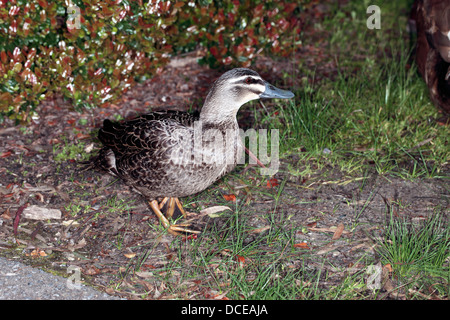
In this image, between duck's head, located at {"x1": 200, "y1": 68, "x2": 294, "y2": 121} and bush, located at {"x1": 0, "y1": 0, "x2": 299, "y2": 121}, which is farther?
bush, located at {"x1": 0, "y1": 0, "x2": 299, "y2": 121}

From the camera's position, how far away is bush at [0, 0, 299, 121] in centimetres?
509

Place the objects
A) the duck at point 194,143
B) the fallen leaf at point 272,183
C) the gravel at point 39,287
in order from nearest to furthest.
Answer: the gravel at point 39,287, the duck at point 194,143, the fallen leaf at point 272,183

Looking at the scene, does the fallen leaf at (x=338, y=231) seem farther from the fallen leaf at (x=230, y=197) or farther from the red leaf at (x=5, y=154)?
the red leaf at (x=5, y=154)

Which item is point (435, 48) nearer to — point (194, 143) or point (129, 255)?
point (194, 143)

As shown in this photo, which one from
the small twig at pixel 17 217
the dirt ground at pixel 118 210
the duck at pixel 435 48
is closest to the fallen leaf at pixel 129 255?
the dirt ground at pixel 118 210

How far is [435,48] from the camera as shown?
17.5 feet

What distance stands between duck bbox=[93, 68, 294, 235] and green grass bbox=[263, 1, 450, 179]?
1.20 m

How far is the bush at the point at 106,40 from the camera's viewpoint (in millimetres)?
5090

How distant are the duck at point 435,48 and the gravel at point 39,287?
3.78 meters

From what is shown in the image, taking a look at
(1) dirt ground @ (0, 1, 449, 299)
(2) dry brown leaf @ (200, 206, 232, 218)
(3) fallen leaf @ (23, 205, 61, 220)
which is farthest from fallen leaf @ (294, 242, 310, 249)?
(3) fallen leaf @ (23, 205, 61, 220)

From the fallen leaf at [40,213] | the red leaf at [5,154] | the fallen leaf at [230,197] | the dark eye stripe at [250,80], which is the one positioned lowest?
the fallen leaf at [230,197]

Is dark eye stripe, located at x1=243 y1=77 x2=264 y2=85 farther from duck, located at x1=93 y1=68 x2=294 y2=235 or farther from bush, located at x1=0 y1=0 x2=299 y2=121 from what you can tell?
bush, located at x1=0 y1=0 x2=299 y2=121

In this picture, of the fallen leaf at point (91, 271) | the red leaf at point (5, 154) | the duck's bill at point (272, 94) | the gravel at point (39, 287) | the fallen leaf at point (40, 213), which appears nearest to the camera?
the gravel at point (39, 287)
